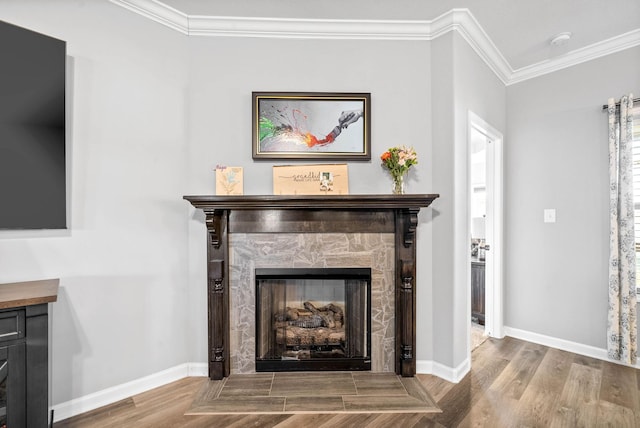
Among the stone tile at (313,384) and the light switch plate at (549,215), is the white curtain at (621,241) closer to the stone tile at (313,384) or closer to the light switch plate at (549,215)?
the light switch plate at (549,215)

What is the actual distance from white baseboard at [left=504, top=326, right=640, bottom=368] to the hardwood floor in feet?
0.31

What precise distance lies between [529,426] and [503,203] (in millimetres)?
1959

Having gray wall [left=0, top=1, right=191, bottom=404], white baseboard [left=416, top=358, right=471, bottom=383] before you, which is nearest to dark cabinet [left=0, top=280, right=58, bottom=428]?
gray wall [left=0, top=1, right=191, bottom=404]

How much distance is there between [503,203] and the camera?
3070 mm

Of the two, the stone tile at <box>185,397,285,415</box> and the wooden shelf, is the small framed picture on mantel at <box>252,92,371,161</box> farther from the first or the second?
the stone tile at <box>185,397,285,415</box>

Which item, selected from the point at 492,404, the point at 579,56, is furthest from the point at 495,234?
the point at 579,56

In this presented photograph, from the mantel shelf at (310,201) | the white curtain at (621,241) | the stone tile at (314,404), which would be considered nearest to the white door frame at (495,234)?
the white curtain at (621,241)

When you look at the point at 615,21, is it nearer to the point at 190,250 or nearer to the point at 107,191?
the point at 190,250

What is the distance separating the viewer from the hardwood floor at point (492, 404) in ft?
5.91

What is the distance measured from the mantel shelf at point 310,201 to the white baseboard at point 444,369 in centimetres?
123

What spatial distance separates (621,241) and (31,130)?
4.11m

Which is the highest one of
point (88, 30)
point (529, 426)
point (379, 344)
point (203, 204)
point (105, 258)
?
point (88, 30)

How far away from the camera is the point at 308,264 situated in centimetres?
233

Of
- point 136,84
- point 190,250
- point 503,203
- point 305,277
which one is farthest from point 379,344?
point 136,84
